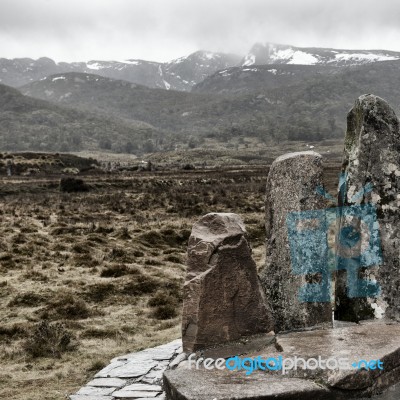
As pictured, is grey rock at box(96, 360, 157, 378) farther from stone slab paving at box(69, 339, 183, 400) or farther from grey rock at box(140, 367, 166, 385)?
grey rock at box(140, 367, 166, 385)

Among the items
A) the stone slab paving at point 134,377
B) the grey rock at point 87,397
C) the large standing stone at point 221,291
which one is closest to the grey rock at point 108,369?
the stone slab paving at point 134,377

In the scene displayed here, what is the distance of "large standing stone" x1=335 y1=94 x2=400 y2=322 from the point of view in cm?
905

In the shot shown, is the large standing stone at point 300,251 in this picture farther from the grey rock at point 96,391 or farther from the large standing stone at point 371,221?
the grey rock at point 96,391

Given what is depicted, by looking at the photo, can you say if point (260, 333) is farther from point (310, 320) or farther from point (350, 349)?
point (350, 349)

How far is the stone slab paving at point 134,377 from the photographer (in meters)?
8.05

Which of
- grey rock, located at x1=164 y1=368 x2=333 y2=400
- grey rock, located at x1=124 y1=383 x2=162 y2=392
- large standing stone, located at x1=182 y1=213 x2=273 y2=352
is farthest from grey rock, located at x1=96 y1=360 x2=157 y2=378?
grey rock, located at x1=164 y1=368 x2=333 y2=400

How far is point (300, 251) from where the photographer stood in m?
8.84

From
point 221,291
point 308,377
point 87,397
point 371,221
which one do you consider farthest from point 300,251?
point 87,397

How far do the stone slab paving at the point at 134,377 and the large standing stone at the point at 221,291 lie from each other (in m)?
0.83

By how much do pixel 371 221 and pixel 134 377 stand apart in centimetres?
465

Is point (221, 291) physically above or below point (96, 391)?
above

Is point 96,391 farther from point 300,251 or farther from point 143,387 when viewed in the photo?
point 300,251

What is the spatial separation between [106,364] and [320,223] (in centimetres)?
457

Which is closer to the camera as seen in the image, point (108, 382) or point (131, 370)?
point (108, 382)
